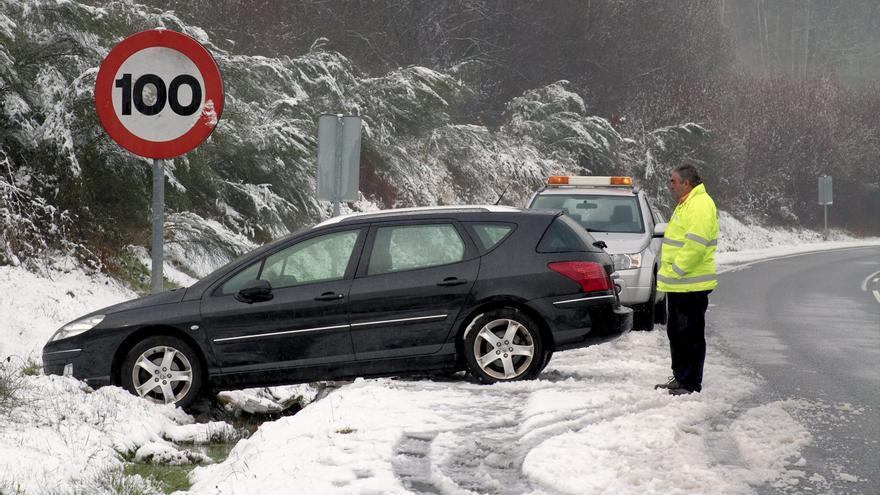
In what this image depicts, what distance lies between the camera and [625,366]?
10.0 m

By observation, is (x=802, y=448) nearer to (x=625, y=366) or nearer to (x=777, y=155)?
(x=625, y=366)

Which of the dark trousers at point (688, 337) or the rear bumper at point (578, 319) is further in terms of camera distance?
the rear bumper at point (578, 319)

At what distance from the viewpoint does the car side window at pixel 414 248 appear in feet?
29.2

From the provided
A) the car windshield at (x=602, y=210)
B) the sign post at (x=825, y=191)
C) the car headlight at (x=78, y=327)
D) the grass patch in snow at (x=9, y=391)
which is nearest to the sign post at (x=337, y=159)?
the car windshield at (x=602, y=210)

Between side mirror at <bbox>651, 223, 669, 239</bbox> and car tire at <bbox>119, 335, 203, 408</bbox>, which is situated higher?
side mirror at <bbox>651, 223, 669, 239</bbox>

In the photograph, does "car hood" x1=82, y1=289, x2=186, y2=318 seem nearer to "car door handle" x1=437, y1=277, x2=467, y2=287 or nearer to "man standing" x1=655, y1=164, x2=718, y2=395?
"car door handle" x1=437, y1=277, x2=467, y2=287

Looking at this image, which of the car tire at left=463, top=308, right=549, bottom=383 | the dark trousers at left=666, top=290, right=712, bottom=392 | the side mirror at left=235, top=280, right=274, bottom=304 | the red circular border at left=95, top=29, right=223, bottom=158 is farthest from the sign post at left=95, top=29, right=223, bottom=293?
the dark trousers at left=666, top=290, right=712, bottom=392

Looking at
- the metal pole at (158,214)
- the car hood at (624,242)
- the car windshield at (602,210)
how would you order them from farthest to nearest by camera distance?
the car windshield at (602,210) → the car hood at (624,242) → the metal pole at (158,214)

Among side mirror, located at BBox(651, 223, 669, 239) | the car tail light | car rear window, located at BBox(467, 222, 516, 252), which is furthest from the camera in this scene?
side mirror, located at BBox(651, 223, 669, 239)

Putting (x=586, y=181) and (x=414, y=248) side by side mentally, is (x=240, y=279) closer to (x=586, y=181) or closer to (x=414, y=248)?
(x=414, y=248)

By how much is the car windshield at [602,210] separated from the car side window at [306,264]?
18.8 ft

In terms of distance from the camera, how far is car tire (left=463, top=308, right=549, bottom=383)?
28.8 ft

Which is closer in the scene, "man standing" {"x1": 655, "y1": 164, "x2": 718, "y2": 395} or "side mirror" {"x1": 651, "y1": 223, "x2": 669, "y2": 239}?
"man standing" {"x1": 655, "y1": 164, "x2": 718, "y2": 395}

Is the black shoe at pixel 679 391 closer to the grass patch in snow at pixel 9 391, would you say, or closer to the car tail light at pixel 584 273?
the car tail light at pixel 584 273
